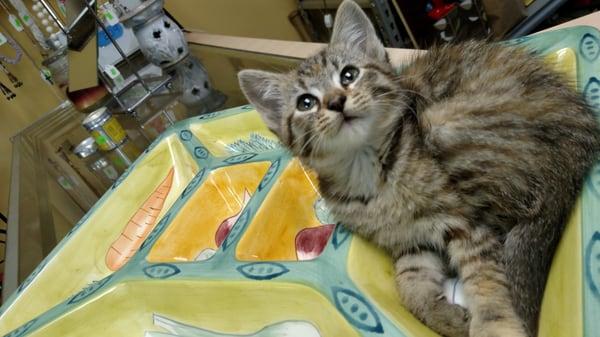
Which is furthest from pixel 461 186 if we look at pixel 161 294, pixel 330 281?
pixel 161 294

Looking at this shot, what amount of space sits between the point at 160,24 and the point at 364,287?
1152 millimetres

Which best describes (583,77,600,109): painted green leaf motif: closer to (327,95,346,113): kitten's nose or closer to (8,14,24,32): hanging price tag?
(327,95,346,113): kitten's nose

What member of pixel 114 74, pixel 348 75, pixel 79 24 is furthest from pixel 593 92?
pixel 114 74

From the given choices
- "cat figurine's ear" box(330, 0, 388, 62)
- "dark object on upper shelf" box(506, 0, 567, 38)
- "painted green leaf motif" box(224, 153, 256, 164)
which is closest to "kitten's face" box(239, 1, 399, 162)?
"cat figurine's ear" box(330, 0, 388, 62)

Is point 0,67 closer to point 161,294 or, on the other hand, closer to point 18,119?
point 18,119

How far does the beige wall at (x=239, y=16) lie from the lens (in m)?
2.27

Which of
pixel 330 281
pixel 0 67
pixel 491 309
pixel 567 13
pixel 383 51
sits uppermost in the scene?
pixel 0 67

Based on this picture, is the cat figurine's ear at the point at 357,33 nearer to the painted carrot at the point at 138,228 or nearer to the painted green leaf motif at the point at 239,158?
the painted green leaf motif at the point at 239,158

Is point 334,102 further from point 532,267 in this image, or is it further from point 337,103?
point 532,267

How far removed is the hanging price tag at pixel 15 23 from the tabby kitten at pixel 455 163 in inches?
56.4

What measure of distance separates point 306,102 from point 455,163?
250 millimetres

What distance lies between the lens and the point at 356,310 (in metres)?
0.55

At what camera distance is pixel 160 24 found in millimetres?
1414

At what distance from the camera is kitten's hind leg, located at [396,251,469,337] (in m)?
0.56
